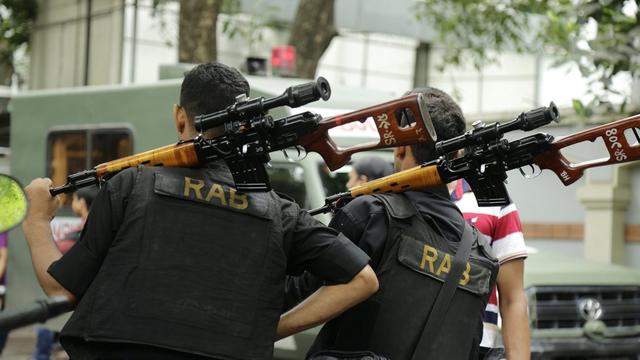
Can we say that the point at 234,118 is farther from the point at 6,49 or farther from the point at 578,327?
the point at 6,49

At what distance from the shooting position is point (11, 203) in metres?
2.64

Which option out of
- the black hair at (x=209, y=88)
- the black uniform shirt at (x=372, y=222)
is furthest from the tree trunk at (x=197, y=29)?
the black hair at (x=209, y=88)

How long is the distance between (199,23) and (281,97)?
9001 millimetres

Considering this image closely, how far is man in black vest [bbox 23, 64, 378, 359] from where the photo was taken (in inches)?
120

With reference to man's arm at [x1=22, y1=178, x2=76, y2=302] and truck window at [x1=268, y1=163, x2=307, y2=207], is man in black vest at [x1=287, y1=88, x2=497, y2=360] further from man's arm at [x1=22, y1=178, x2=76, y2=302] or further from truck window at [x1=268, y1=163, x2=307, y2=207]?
truck window at [x1=268, y1=163, x2=307, y2=207]

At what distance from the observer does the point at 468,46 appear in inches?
633

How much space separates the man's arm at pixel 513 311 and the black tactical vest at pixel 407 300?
0.42 metres

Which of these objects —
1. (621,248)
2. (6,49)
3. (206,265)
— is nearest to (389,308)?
(206,265)

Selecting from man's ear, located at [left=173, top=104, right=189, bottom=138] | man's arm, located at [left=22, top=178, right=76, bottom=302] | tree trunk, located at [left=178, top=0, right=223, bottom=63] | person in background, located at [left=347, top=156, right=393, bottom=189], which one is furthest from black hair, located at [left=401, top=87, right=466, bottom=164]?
tree trunk, located at [left=178, top=0, right=223, bottom=63]

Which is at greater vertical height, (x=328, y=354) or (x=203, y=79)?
(x=203, y=79)

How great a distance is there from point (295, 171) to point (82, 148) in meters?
2.97

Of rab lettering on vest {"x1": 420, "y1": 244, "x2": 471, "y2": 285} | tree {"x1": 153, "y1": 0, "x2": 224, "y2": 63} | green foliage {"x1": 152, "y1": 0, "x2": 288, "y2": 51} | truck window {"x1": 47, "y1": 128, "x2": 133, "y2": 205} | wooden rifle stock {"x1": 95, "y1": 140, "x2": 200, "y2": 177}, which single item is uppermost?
green foliage {"x1": 152, "y1": 0, "x2": 288, "y2": 51}

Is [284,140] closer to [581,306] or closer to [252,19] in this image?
[581,306]

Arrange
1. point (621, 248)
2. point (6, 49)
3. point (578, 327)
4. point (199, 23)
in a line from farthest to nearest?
point (6, 49)
point (621, 248)
point (199, 23)
point (578, 327)
